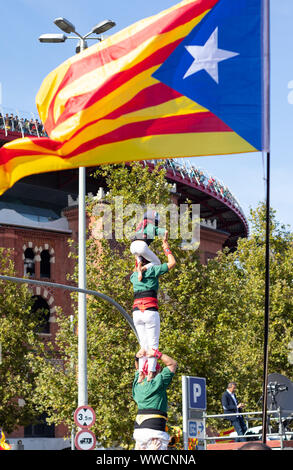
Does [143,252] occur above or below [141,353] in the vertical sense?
above

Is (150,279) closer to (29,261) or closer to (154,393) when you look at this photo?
(154,393)

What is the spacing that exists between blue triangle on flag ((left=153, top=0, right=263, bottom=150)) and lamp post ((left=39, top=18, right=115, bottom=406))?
44.6ft

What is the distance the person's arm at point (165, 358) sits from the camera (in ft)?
28.7

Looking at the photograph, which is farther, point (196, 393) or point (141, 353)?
point (196, 393)

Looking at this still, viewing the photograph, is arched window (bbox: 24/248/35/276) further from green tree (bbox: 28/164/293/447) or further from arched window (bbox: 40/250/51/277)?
green tree (bbox: 28/164/293/447)

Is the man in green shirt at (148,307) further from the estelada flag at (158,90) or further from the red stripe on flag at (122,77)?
the red stripe on flag at (122,77)

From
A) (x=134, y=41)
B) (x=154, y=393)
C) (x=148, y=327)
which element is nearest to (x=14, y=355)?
(x=148, y=327)

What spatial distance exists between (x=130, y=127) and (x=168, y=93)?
62 cm

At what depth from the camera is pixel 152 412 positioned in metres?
8.63

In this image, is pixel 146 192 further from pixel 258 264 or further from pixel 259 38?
pixel 259 38

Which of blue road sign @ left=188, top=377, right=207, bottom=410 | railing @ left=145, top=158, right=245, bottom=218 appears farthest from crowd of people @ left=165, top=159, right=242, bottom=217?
blue road sign @ left=188, top=377, right=207, bottom=410

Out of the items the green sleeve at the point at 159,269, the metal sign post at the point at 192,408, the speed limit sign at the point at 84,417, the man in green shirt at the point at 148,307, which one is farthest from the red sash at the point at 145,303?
the speed limit sign at the point at 84,417

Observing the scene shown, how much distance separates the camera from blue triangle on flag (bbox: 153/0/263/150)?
863 cm

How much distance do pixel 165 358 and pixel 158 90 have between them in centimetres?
312
